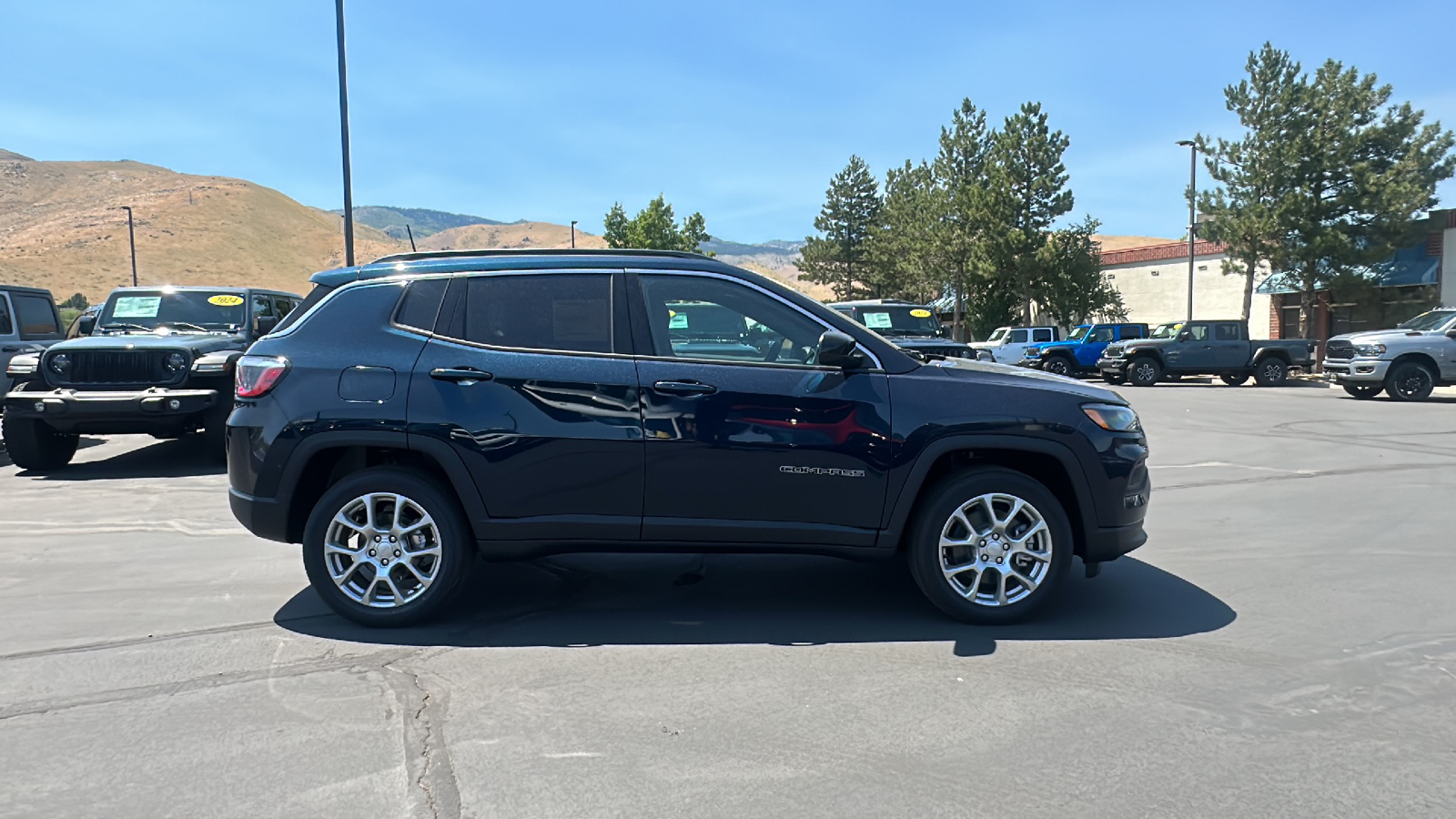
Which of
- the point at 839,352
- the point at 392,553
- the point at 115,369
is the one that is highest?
the point at 839,352

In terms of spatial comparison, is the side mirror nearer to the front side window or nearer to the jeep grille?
the front side window

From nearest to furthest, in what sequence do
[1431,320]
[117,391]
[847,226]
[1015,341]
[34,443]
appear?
[117,391]
[34,443]
[1431,320]
[1015,341]
[847,226]

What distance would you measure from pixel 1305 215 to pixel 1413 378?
12230 millimetres

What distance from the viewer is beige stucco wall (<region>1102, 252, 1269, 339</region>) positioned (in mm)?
36750

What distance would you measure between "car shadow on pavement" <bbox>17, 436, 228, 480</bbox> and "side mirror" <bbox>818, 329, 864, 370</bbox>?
774 centimetres

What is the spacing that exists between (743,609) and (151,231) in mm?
129214

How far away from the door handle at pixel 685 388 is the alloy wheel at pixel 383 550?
1.30m

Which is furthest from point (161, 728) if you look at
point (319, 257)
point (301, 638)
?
point (319, 257)

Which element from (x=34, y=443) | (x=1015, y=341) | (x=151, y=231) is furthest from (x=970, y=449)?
(x=151, y=231)

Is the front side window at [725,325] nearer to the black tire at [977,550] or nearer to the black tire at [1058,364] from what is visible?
the black tire at [977,550]

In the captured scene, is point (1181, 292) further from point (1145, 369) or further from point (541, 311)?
point (541, 311)

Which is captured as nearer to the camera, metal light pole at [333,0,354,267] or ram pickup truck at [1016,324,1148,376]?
metal light pole at [333,0,354,267]

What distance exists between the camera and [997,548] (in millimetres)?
4633

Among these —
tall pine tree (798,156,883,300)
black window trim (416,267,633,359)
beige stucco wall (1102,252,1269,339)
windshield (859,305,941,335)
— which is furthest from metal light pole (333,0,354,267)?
tall pine tree (798,156,883,300)
